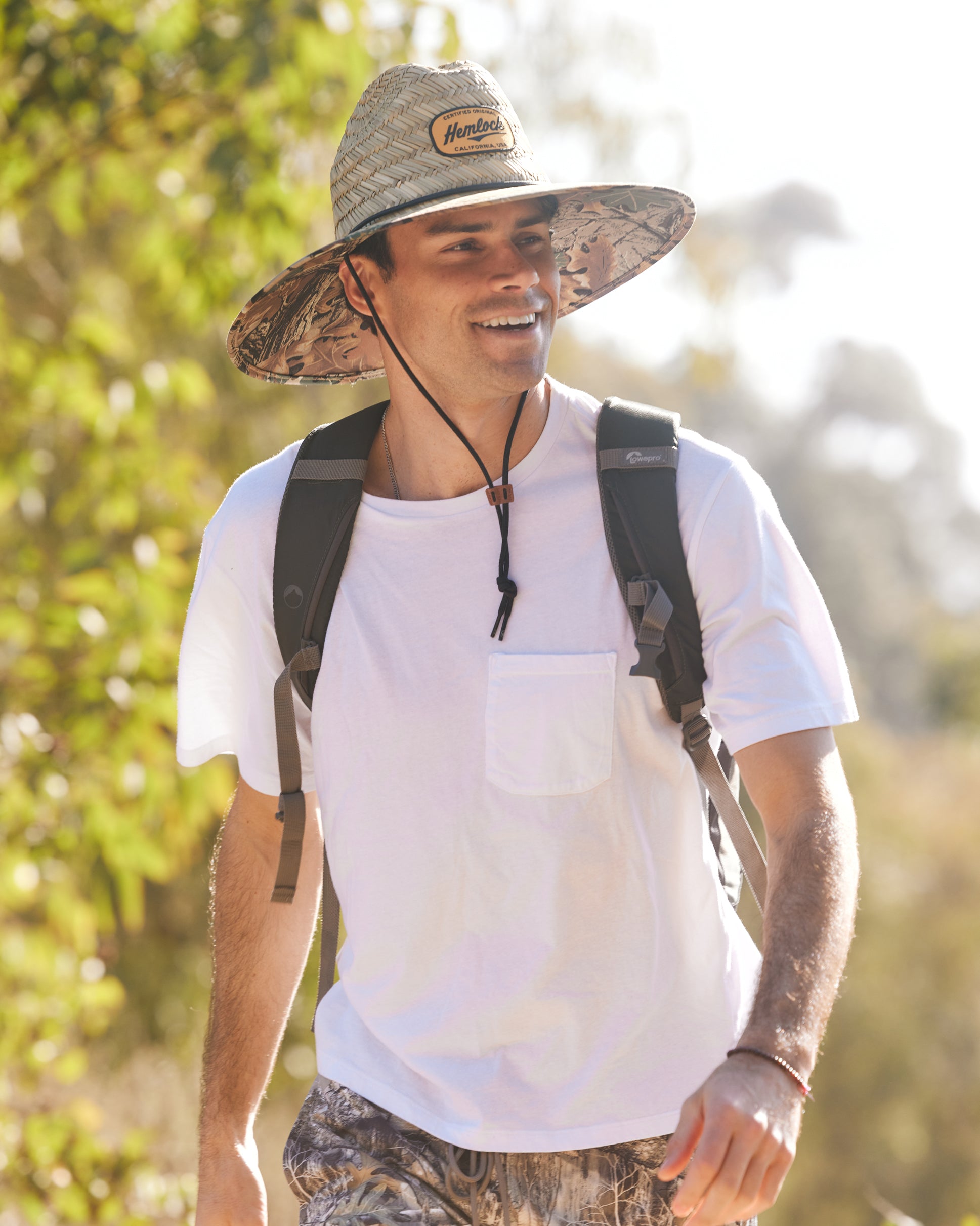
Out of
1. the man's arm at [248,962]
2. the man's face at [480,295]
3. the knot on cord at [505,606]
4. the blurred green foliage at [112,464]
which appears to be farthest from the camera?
the blurred green foliage at [112,464]

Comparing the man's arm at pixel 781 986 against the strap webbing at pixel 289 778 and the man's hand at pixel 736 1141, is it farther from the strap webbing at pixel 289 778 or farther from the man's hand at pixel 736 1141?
the strap webbing at pixel 289 778

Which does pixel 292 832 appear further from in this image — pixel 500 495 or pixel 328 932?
pixel 500 495

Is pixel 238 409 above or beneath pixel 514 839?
beneath

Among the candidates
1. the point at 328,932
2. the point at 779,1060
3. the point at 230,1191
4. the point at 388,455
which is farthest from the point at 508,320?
the point at 230,1191

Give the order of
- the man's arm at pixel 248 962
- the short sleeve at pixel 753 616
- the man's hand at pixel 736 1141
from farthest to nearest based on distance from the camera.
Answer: the man's arm at pixel 248 962
the short sleeve at pixel 753 616
the man's hand at pixel 736 1141

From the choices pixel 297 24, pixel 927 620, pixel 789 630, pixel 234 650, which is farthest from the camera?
pixel 927 620

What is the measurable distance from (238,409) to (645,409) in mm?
4674

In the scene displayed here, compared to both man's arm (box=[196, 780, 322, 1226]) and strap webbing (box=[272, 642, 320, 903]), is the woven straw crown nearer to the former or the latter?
strap webbing (box=[272, 642, 320, 903])

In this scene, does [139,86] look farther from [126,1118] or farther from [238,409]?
[126,1118]

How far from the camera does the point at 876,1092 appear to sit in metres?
14.4

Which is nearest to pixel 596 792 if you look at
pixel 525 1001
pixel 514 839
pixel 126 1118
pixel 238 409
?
pixel 514 839

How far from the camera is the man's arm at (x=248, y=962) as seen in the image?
1.84 m

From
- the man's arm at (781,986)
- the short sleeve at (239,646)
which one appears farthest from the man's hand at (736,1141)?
the short sleeve at (239,646)

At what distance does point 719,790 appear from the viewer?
1.55m
